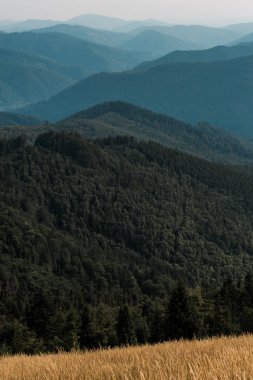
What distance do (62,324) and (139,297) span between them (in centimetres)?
10179

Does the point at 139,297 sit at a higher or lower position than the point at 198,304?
lower

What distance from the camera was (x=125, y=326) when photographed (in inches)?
3329

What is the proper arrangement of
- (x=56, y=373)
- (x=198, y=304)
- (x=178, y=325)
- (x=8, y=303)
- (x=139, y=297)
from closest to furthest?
(x=56, y=373) < (x=178, y=325) < (x=198, y=304) < (x=8, y=303) < (x=139, y=297)

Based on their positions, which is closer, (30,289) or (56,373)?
(56,373)

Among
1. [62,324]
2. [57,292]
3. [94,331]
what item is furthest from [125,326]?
[57,292]

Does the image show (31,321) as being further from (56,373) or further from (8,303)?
(56,373)

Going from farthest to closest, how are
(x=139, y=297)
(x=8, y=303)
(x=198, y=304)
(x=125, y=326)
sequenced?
(x=139, y=297)
(x=8, y=303)
(x=198, y=304)
(x=125, y=326)

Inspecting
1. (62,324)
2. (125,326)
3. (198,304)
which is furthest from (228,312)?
(62,324)

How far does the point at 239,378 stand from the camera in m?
7.11

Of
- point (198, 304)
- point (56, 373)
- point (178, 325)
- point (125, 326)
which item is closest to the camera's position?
point (56, 373)

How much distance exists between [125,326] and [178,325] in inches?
412

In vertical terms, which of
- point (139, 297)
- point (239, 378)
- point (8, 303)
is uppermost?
point (239, 378)

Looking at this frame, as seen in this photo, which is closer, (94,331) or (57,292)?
(94,331)

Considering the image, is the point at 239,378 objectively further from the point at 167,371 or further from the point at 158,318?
the point at 158,318
